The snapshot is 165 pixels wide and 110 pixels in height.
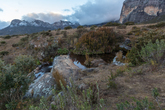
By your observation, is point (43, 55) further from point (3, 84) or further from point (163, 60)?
point (163, 60)

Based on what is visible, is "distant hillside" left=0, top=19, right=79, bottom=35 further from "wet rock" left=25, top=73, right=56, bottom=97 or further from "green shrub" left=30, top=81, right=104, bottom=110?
"green shrub" left=30, top=81, right=104, bottom=110

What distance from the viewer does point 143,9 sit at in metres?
86.4

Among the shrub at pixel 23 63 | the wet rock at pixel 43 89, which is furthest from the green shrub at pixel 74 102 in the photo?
the shrub at pixel 23 63

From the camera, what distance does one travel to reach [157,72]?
13.2ft

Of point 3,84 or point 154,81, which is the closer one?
point 3,84

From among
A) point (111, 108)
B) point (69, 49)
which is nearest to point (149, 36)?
point (111, 108)

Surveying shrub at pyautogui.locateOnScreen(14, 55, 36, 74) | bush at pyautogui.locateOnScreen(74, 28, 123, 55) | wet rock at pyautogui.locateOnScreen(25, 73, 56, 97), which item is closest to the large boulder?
wet rock at pyautogui.locateOnScreen(25, 73, 56, 97)

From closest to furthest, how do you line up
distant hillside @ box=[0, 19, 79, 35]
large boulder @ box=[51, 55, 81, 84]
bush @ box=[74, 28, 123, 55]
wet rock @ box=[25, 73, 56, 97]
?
wet rock @ box=[25, 73, 56, 97], large boulder @ box=[51, 55, 81, 84], bush @ box=[74, 28, 123, 55], distant hillside @ box=[0, 19, 79, 35]

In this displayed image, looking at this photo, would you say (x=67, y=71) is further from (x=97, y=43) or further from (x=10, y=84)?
(x=97, y=43)

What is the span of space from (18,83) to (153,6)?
11205 centimetres

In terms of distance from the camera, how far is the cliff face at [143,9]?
7494 cm

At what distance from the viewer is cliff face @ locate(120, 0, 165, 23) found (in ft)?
246

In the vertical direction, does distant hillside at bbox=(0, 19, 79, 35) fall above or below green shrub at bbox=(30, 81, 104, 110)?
above

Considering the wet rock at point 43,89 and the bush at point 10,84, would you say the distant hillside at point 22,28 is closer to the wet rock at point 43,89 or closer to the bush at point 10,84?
the wet rock at point 43,89
